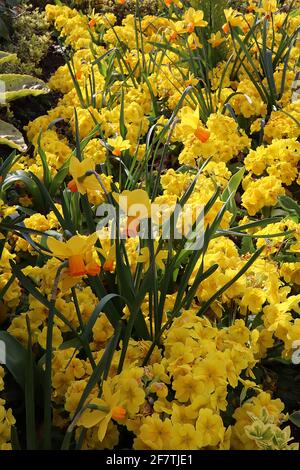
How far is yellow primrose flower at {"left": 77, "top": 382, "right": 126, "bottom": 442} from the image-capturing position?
1189mm

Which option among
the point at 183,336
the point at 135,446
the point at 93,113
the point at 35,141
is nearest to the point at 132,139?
the point at 93,113

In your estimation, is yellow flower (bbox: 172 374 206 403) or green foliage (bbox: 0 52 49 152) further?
green foliage (bbox: 0 52 49 152)

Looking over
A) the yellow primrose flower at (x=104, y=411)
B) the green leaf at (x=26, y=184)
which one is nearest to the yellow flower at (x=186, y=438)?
the yellow primrose flower at (x=104, y=411)

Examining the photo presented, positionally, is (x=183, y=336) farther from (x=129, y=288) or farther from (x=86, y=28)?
(x=86, y=28)

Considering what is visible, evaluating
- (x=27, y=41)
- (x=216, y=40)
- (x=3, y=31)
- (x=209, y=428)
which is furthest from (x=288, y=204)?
(x=3, y=31)

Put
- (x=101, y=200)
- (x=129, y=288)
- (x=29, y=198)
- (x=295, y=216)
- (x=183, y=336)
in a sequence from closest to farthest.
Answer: (x=183, y=336) < (x=129, y=288) < (x=295, y=216) < (x=101, y=200) < (x=29, y=198)

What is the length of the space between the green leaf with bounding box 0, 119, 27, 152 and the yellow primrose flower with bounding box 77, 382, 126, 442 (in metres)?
1.65

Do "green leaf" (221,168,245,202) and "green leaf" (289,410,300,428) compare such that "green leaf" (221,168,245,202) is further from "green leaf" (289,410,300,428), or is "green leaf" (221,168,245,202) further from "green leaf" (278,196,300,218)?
"green leaf" (289,410,300,428)

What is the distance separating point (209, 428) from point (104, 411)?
0.23 meters

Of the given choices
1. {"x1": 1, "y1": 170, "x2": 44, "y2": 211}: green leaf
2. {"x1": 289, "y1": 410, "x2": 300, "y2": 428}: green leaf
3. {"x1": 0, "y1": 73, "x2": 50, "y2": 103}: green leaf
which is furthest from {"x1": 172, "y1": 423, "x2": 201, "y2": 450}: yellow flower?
{"x1": 0, "y1": 73, "x2": 50, "y2": 103}: green leaf

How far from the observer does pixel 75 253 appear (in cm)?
129

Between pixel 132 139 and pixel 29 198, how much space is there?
603 mm

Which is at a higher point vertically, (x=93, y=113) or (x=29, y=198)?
(x=93, y=113)
